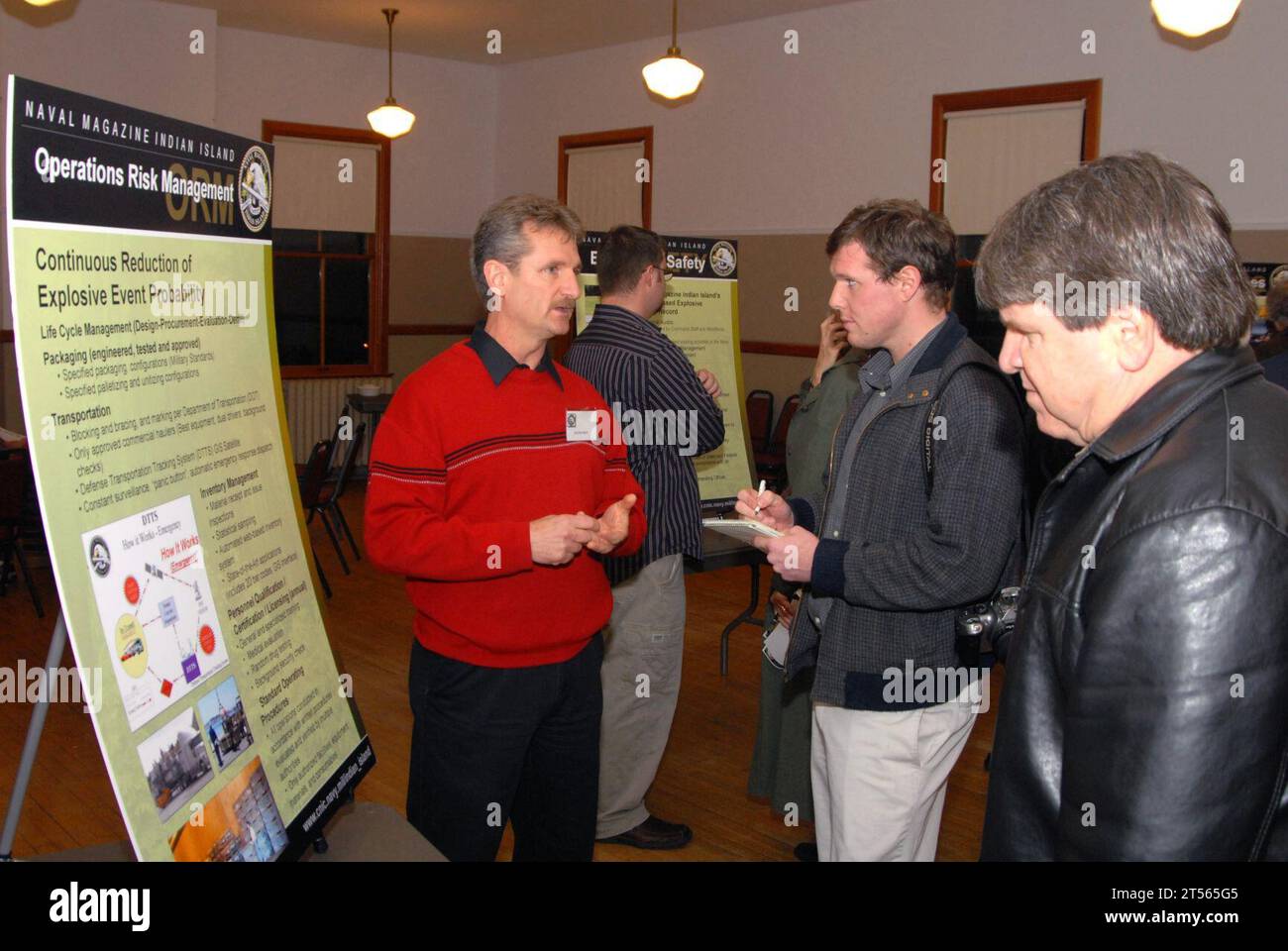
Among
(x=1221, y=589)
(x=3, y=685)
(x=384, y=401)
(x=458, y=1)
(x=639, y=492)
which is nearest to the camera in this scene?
(x=1221, y=589)

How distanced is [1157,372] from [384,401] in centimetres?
865

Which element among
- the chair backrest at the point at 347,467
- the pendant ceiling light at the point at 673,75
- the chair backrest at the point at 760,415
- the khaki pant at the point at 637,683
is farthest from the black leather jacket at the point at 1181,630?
the chair backrest at the point at 760,415

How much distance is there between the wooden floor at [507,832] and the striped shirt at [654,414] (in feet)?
3.17

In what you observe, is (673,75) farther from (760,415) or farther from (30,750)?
(30,750)

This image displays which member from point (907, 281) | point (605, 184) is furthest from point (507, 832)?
point (605, 184)

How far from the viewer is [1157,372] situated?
1.13m

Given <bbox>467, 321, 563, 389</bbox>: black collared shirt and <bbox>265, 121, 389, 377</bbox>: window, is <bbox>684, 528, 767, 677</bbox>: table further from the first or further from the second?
<bbox>265, 121, 389, 377</bbox>: window

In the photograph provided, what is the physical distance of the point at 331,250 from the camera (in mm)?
10031

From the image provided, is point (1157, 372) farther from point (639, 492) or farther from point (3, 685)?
point (3, 685)

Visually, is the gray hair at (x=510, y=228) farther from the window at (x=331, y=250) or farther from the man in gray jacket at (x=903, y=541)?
the window at (x=331, y=250)

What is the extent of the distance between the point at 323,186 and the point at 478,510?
840 cm
